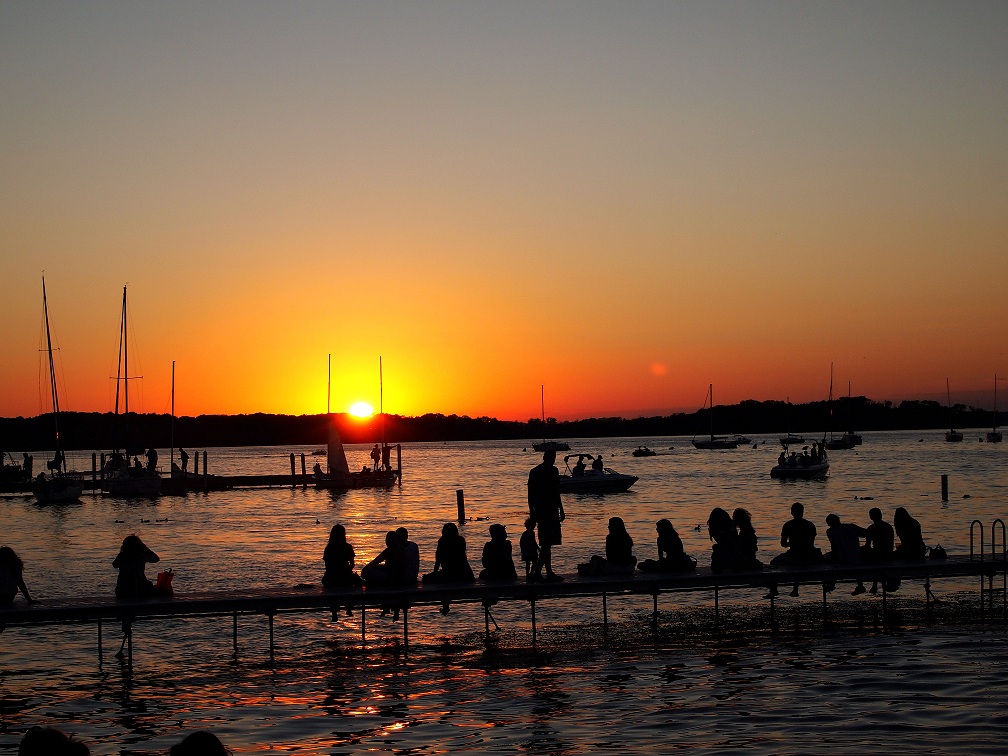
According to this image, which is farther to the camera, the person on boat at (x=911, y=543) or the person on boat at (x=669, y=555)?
the person on boat at (x=911, y=543)

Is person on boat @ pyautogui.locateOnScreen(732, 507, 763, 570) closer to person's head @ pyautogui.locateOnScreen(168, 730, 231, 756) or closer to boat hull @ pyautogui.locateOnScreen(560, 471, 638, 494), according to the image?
person's head @ pyautogui.locateOnScreen(168, 730, 231, 756)

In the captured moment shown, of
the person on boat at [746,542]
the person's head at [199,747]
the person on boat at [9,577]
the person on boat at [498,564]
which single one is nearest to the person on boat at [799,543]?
the person on boat at [746,542]

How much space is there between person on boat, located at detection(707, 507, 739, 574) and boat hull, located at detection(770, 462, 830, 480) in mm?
66533

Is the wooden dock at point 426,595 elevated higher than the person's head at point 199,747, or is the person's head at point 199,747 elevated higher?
the person's head at point 199,747

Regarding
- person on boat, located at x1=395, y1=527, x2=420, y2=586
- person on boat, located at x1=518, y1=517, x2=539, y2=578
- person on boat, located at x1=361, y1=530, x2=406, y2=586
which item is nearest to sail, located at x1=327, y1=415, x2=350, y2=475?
person on boat, located at x1=518, y1=517, x2=539, y2=578

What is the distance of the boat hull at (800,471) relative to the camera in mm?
82875

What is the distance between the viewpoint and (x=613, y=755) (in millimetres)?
11484

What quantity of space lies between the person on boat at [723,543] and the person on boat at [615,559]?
1472mm

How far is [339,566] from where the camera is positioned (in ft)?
58.0

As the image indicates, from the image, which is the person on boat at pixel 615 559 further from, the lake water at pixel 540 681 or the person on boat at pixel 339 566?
the person on boat at pixel 339 566

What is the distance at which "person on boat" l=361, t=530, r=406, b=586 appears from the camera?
57.8 feet

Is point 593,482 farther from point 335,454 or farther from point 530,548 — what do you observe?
point 530,548

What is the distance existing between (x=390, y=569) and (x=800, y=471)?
69.7 m

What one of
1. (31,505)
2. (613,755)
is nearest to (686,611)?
(613,755)
